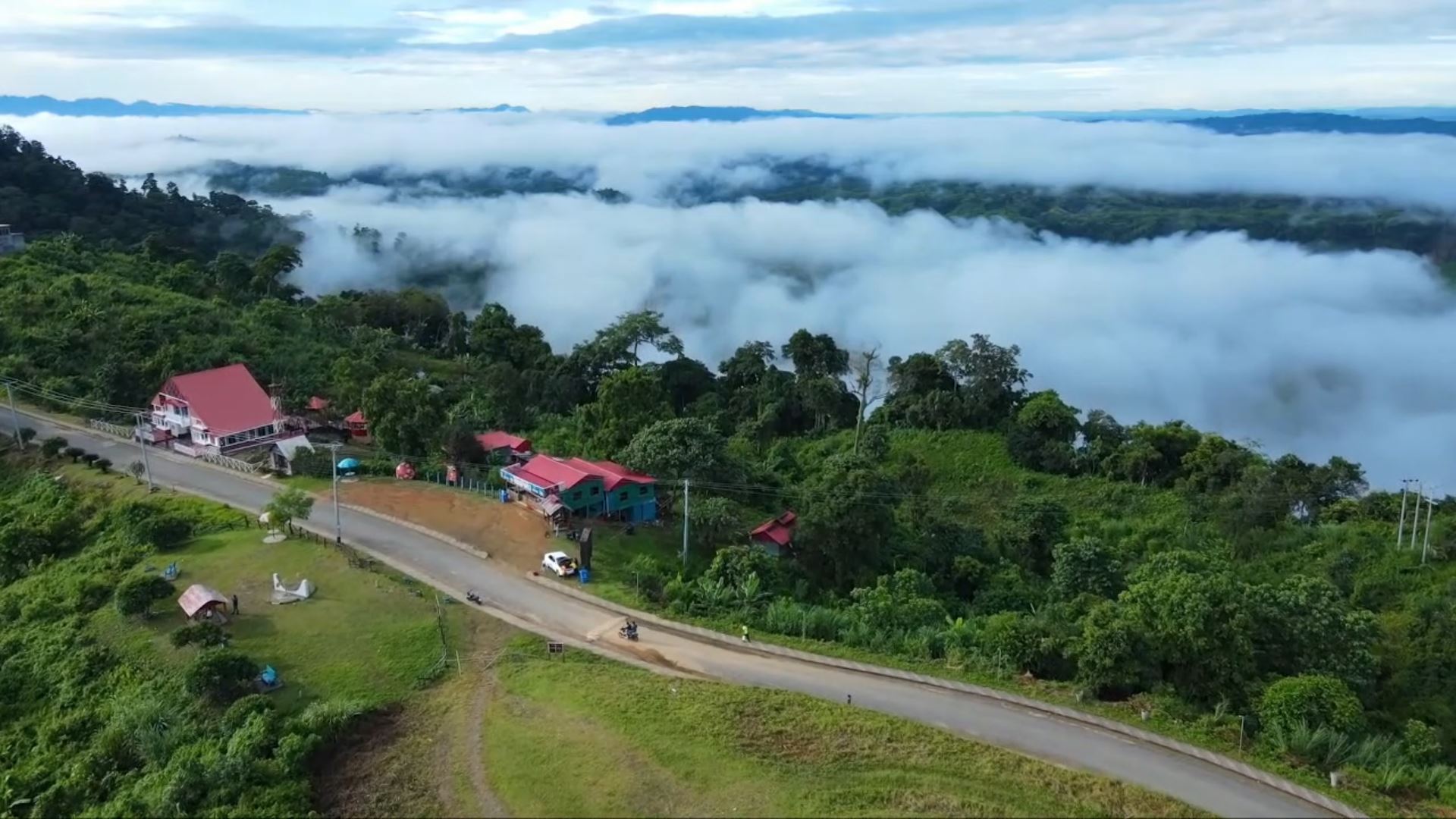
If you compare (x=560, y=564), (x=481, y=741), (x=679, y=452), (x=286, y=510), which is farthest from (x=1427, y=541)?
(x=286, y=510)

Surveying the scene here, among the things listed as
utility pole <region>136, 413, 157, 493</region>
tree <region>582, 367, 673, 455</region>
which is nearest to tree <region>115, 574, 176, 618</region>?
utility pole <region>136, 413, 157, 493</region>

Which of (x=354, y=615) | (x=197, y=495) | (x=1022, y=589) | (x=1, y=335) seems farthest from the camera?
(x=1, y=335)

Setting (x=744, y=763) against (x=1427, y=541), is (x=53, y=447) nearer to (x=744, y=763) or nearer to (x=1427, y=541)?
(x=744, y=763)

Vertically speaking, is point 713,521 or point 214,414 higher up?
point 214,414

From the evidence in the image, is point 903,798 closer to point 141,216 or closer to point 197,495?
point 197,495

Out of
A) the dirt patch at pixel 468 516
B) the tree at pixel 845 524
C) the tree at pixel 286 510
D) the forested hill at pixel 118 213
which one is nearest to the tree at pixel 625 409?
the dirt patch at pixel 468 516

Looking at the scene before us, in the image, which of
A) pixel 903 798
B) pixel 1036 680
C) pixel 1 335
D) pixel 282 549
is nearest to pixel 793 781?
pixel 903 798
